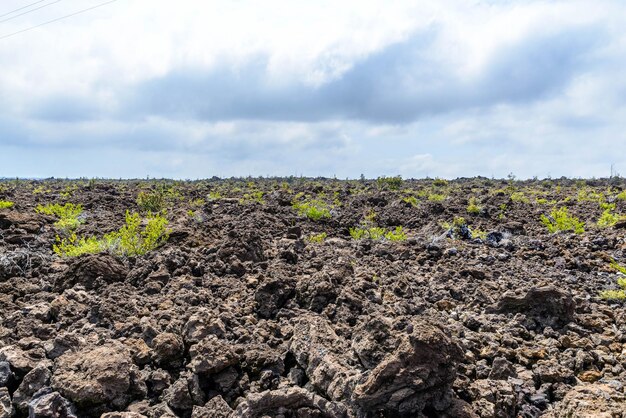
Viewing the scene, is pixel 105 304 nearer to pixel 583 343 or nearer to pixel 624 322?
pixel 583 343

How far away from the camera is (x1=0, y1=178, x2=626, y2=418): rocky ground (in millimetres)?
2936

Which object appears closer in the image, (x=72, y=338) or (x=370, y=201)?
(x=72, y=338)

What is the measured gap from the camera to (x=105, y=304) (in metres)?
4.22

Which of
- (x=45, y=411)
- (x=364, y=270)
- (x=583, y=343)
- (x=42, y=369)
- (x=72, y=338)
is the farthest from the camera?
(x=364, y=270)

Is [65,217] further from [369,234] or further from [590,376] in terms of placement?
[590,376]

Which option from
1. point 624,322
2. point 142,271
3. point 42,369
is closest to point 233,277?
point 142,271

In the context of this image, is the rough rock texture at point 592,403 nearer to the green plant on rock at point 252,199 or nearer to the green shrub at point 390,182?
the green plant on rock at point 252,199

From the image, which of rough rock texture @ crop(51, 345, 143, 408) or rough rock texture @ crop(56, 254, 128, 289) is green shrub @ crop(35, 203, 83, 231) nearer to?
rough rock texture @ crop(56, 254, 128, 289)

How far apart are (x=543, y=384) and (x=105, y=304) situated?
338 centimetres

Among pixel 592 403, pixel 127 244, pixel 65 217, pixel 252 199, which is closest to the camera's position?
pixel 592 403

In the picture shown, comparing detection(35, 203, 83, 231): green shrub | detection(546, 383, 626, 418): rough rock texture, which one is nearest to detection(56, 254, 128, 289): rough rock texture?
detection(35, 203, 83, 231): green shrub

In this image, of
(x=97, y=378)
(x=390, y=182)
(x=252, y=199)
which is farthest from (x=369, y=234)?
(x=390, y=182)

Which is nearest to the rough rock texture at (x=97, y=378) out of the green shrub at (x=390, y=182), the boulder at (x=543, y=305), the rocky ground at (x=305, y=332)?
the rocky ground at (x=305, y=332)

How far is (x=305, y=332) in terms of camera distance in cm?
368
